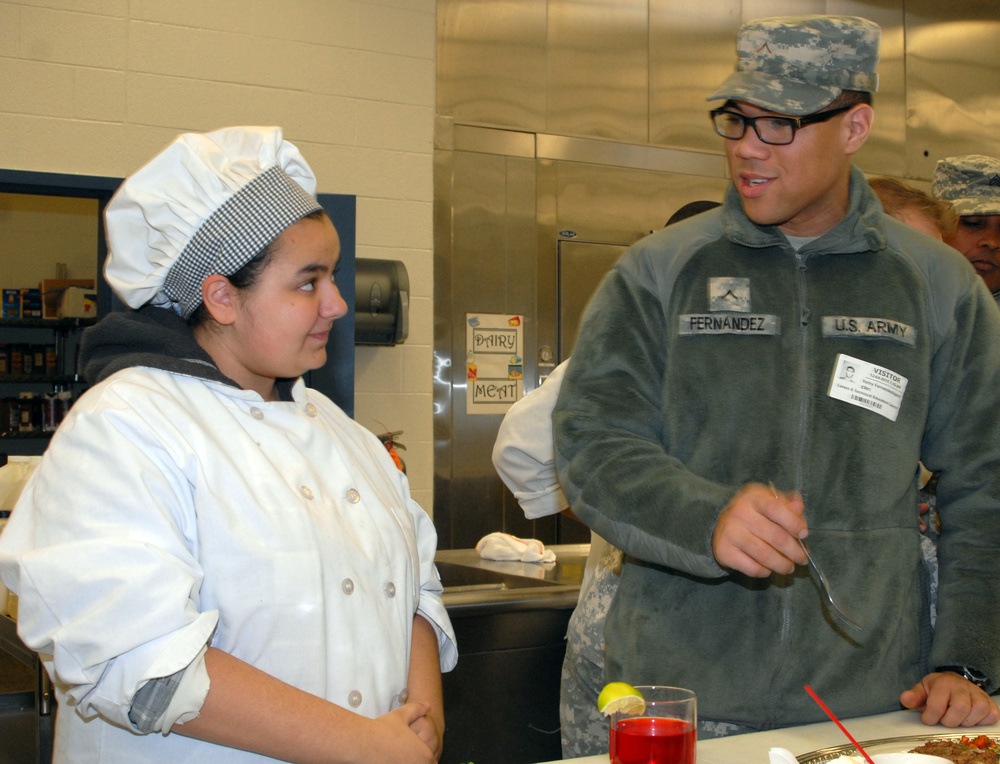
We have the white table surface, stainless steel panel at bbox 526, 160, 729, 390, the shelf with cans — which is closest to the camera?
the white table surface

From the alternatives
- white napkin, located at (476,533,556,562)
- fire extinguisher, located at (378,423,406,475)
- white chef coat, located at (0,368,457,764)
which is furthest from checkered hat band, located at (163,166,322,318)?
fire extinguisher, located at (378,423,406,475)

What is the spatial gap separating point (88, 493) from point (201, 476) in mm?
136

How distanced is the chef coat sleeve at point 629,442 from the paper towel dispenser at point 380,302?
2.49 meters

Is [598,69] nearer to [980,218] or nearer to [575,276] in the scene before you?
[575,276]

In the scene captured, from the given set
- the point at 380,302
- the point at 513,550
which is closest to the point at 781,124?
the point at 513,550

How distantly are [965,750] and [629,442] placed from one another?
1.90 feet

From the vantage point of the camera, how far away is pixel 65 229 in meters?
7.82

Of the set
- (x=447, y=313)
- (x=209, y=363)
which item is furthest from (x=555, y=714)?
(x=447, y=313)

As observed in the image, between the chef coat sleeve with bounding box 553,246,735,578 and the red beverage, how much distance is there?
321 mm

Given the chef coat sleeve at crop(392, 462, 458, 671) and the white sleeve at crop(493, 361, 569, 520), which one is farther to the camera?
the white sleeve at crop(493, 361, 569, 520)

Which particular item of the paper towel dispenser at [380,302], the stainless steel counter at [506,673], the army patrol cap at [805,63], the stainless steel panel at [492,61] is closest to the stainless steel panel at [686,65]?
the stainless steel panel at [492,61]

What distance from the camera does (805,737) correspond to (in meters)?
1.36

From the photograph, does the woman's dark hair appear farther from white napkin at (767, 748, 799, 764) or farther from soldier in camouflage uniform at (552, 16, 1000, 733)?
white napkin at (767, 748, 799, 764)

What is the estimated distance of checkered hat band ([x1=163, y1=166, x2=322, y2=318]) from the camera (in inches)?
53.0
